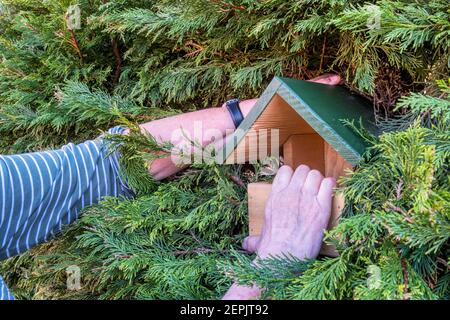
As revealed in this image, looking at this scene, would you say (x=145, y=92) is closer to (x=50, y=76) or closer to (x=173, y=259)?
(x=50, y=76)

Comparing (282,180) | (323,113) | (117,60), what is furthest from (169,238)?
(117,60)

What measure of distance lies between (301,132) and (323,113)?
0.71ft

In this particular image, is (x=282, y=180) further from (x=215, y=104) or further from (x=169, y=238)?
(x=215, y=104)

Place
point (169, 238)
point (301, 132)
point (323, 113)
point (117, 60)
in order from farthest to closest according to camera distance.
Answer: point (117, 60) → point (169, 238) → point (301, 132) → point (323, 113)

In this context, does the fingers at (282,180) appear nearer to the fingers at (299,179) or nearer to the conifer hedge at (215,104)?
the fingers at (299,179)

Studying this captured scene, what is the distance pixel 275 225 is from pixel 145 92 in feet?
2.58

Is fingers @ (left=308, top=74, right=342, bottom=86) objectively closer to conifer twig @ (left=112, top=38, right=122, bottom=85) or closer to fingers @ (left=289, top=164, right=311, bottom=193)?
fingers @ (left=289, top=164, right=311, bottom=193)

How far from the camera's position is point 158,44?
1.42 metres

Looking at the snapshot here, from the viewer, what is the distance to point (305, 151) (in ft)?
3.36
